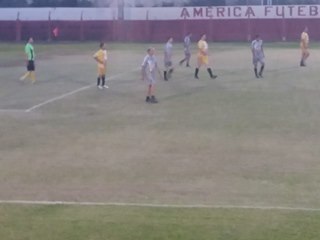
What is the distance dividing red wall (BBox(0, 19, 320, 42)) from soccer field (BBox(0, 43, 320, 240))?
4249 cm

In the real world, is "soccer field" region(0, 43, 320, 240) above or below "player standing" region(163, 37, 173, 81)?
below

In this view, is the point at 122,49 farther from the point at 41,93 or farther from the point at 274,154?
the point at 274,154

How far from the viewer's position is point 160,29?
251ft

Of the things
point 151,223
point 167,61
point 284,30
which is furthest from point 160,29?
point 151,223

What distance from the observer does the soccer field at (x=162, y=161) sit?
1148 cm

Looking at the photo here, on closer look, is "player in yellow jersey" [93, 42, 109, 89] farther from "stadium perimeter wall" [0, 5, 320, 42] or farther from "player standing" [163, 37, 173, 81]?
"stadium perimeter wall" [0, 5, 320, 42]

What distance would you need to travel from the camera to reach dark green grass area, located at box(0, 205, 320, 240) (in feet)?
35.7

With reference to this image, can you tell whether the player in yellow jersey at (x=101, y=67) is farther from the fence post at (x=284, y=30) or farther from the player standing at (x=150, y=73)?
the fence post at (x=284, y=30)

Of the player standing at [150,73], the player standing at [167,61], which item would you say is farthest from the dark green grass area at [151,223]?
the player standing at [167,61]

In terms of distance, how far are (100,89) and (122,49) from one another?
109ft

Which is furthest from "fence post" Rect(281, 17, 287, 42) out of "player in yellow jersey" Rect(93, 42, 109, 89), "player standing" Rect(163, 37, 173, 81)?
"player in yellow jersey" Rect(93, 42, 109, 89)

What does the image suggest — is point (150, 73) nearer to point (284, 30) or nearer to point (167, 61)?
point (167, 61)

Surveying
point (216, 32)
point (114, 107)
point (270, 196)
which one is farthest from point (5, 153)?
point (216, 32)

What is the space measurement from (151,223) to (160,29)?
6575cm
